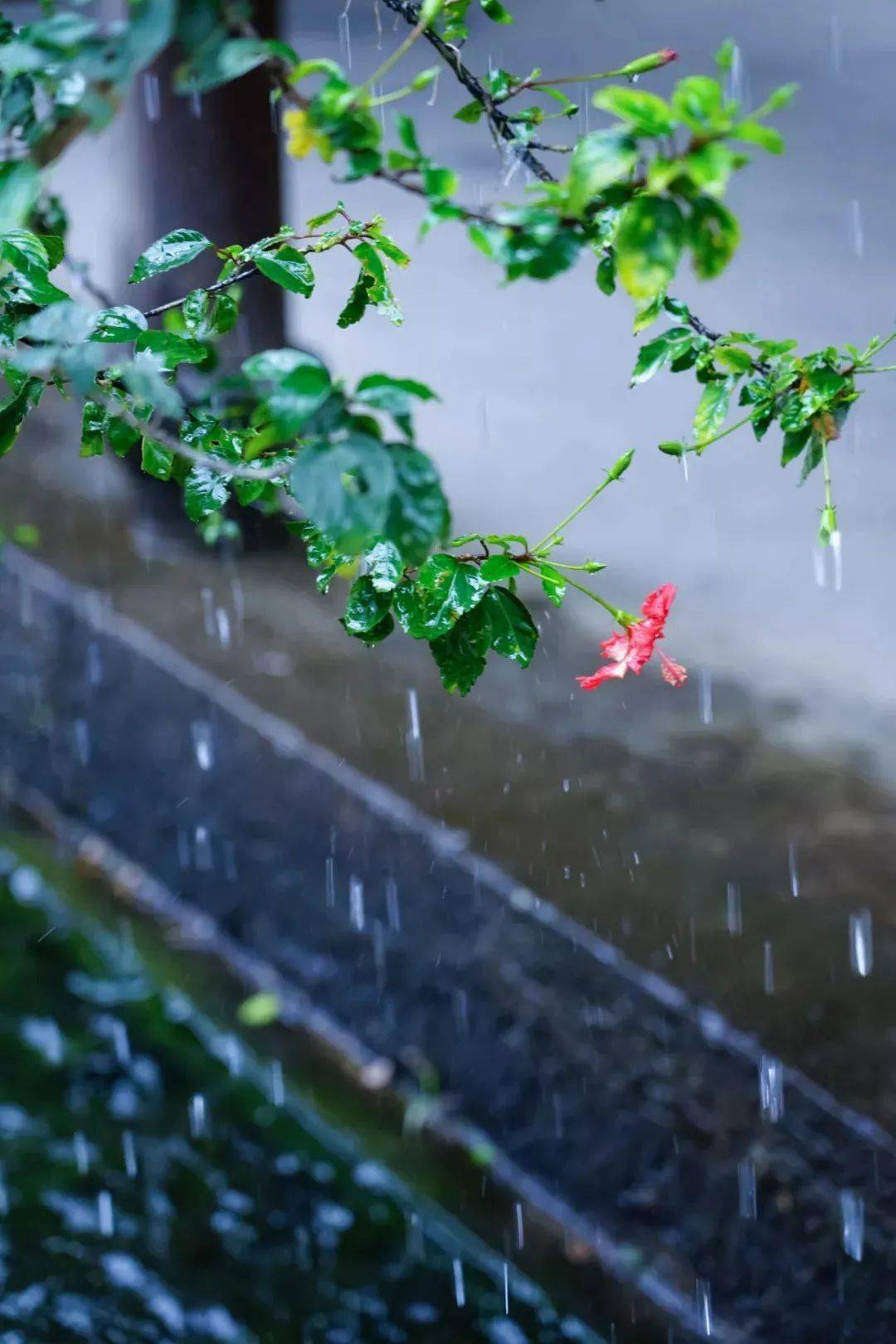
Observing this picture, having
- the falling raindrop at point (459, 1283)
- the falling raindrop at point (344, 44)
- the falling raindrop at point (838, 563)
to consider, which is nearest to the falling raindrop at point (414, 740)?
the falling raindrop at point (459, 1283)

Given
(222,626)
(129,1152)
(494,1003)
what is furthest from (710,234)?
(222,626)

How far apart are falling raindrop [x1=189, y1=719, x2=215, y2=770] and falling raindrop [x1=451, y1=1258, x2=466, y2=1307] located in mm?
1305

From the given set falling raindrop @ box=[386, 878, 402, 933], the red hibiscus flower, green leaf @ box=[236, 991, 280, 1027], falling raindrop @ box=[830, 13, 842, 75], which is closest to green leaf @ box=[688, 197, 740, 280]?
the red hibiscus flower

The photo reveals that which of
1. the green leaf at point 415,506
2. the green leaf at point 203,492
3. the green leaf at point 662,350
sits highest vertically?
the green leaf at point 415,506

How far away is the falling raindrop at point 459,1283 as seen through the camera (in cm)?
231

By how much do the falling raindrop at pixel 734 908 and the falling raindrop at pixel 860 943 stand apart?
0.22 metres

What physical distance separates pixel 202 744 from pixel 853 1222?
1.83 meters

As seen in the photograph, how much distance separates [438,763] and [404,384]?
2536 millimetres

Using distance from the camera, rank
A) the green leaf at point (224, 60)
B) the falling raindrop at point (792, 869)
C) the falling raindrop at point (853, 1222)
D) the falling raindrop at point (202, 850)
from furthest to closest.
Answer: the falling raindrop at point (202, 850) → the falling raindrop at point (792, 869) → the falling raindrop at point (853, 1222) → the green leaf at point (224, 60)

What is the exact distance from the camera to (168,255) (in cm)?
116

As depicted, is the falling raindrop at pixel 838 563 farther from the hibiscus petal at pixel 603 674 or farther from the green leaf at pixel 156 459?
the green leaf at pixel 156 459

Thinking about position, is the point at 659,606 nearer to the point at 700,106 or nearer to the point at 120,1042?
the point at 700,106

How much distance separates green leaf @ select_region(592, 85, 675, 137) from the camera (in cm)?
65

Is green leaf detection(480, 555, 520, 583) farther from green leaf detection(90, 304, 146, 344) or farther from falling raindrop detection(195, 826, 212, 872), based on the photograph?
falling raindrop detection(195, 826, 212, 872)
